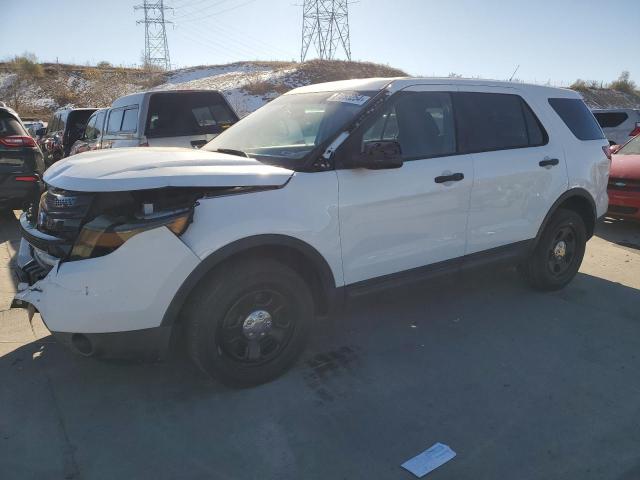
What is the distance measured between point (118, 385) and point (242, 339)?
2.84ft

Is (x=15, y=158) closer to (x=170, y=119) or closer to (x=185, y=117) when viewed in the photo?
(x=170, y=119)

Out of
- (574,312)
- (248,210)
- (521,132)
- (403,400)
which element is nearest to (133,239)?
(248,210)

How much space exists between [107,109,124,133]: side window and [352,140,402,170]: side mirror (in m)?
6.55

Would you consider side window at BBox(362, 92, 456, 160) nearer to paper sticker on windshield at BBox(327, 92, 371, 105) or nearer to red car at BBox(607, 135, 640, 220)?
paper sticker on windshield at BBox(327, 92, 371, 105)

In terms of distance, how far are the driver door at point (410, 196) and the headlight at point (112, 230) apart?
102 centimetres

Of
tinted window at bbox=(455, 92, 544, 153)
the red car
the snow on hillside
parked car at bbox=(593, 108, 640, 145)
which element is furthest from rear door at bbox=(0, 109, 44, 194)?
the snow on hillside

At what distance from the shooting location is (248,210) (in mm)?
2832

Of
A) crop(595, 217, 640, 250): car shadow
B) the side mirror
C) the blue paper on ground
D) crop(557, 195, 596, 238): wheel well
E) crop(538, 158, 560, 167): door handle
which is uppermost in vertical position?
the side mirror

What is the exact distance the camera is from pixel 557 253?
15.9 ft

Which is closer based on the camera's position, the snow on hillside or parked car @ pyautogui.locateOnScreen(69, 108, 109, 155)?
parked car @ pyautogui.locateOnScreen(69, 108, 109, 155)

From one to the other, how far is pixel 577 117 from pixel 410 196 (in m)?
2.44

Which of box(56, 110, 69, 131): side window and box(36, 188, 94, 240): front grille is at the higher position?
box(56, 110, 69, 131): side window

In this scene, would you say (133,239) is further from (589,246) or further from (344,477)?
(589,246)

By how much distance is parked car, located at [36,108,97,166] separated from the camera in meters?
12.1
